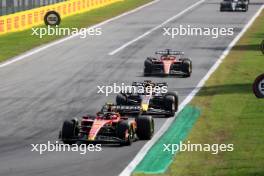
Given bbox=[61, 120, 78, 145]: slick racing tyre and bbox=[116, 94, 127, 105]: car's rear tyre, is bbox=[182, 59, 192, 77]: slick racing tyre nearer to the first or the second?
bbox=[116, 94, 127, 105]: car's rear tyre

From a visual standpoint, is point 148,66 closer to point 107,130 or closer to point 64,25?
point 107,130

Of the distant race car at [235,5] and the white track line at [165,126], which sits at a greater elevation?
the white track line at [165,126]

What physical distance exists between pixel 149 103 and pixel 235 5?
163 ft

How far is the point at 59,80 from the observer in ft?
120

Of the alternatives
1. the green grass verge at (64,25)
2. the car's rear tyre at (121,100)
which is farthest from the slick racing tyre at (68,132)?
the green grass verge at (64,25)

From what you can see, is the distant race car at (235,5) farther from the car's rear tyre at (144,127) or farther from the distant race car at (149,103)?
the car's rear tyre at (144,127)

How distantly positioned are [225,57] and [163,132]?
2138cm

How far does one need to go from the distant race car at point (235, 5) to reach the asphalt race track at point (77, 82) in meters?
5.11

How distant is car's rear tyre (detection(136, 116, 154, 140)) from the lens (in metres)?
23.0

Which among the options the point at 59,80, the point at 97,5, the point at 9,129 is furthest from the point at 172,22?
the point at 9,129

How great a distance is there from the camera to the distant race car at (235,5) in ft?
247

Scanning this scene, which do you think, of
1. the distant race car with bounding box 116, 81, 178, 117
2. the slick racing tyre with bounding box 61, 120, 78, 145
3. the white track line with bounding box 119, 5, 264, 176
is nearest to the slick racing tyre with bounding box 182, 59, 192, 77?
the white track line with bounding box 119, 5, 264, 176

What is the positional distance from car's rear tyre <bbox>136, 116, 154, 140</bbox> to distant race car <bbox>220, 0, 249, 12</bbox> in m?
53.2

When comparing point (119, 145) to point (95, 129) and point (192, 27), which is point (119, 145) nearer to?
point (95, 129)
